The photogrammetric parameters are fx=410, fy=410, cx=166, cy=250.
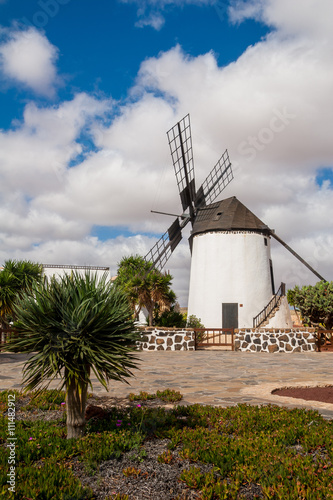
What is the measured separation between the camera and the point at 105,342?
4.72 meters

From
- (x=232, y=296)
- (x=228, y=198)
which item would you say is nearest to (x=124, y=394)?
(x=232, y=296)

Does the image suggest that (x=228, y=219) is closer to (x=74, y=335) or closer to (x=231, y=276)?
(x=231, y=276)

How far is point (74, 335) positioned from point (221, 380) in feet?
20.4

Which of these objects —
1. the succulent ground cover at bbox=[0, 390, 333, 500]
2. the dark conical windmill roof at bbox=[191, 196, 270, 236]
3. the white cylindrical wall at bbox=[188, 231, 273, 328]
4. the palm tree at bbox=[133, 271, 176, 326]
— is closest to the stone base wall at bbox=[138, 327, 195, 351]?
the palm tree at bbox=[133, 271, 176, 326]

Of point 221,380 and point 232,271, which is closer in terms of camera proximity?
point 221,380

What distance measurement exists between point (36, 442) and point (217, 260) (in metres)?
21.6

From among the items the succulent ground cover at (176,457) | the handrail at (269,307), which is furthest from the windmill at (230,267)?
the succulent ground cover at (176,457)

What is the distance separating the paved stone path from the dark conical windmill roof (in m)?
12.4

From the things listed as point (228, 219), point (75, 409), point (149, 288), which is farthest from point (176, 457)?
point (228, 219)

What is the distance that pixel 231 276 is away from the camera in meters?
25.3

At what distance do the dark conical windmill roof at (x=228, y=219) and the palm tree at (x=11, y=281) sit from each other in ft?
38.2

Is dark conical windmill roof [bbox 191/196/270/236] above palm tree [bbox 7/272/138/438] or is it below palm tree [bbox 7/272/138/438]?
above

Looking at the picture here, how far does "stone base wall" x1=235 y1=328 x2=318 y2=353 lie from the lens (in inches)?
758

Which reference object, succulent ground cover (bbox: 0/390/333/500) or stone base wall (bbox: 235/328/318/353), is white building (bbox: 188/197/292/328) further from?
succulent ground cover (bbox: 0/390/333/500)
